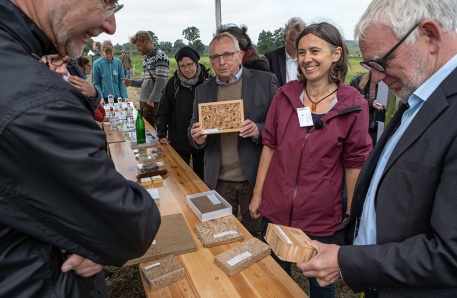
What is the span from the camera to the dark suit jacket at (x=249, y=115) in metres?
2.44

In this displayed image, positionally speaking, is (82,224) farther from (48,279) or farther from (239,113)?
(239,113)

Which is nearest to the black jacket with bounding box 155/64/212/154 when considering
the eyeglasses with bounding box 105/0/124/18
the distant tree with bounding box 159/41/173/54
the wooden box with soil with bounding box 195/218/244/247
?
the wooden box with soil with bounding box 195/218/244/247

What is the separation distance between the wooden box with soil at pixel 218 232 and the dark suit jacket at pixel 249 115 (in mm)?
778

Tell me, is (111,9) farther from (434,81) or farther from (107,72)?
(107,72)

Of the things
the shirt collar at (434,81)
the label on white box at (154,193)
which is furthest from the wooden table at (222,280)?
the shirt collar at (434,81)

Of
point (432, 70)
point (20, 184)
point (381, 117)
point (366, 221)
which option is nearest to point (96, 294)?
point (20, 184)

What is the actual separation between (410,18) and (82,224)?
1121mm

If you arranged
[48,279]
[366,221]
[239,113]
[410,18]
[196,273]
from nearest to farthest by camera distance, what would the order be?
[48,279] → [410,18] → [366,221] → [196,273] → [239,113]

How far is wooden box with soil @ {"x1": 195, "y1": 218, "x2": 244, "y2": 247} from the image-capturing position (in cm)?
157

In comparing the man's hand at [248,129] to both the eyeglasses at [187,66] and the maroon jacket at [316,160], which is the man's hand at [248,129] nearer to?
the maroon jacket at [316,160]

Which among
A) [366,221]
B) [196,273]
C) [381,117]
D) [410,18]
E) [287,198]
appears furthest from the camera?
[381,117]

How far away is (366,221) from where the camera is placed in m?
1.19

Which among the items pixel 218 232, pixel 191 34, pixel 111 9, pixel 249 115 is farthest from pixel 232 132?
pixel 191 34

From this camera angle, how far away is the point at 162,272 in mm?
1287
